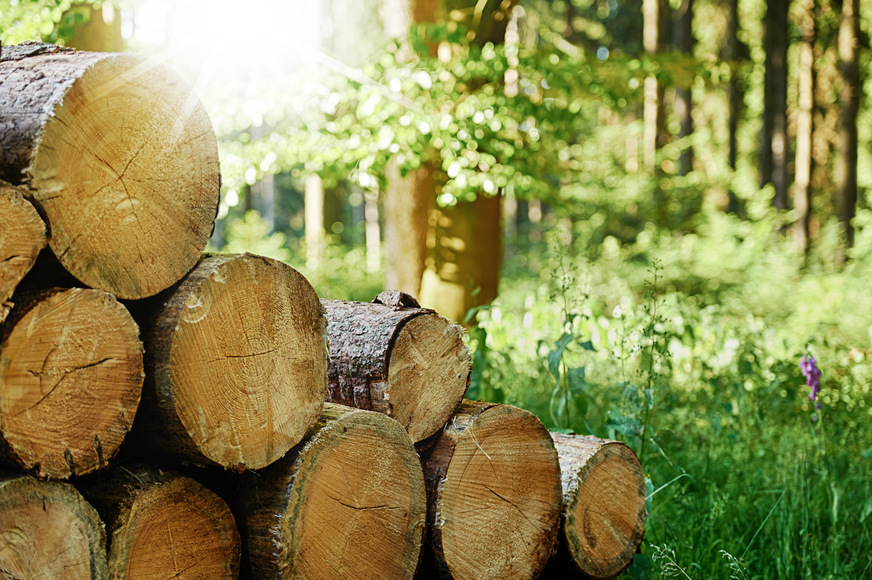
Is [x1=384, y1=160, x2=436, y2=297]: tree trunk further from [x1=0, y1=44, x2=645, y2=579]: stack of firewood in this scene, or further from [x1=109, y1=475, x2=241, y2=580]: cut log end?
[x1=109, y1=475, x2=241, y2=580]: cut log end

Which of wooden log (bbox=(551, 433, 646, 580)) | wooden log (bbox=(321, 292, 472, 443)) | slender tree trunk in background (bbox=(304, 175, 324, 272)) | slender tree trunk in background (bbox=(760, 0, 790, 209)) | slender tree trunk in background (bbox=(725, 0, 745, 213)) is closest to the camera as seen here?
wooden log (bbox=(321, 292, 472, 443))

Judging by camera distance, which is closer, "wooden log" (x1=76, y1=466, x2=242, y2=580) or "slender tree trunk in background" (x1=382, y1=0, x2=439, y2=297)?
"wooden log" (x1=76, y1=466, x2=242, y2=580)

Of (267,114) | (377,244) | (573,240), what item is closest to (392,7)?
(267,114)

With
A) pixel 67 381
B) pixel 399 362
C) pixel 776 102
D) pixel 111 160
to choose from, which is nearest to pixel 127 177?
pixel 111 160

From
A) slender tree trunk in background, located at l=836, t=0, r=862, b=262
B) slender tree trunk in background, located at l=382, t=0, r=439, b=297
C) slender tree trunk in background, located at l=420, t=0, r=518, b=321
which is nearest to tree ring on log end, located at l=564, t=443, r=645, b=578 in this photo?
slender tree trunk in background, located at l=420, t=0, r=518, b=321

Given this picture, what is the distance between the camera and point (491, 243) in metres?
6.39

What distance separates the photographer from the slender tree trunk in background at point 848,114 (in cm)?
1220

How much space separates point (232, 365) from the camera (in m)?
1.77

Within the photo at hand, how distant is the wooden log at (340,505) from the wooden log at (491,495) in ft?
0.34

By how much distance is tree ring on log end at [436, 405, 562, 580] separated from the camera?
2234 mm

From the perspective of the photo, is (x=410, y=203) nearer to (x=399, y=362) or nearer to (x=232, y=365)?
(x=399, y=362)

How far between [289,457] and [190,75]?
5.34 metres

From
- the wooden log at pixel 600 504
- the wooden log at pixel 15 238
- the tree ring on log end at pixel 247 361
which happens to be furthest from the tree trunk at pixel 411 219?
the wooden log at pixel 15 238

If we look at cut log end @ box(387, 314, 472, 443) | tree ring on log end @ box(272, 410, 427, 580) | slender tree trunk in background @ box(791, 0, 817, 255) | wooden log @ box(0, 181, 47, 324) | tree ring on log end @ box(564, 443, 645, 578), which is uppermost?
slender tree trunk in background @ box(791, 0, 817, 255)
